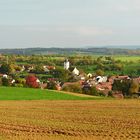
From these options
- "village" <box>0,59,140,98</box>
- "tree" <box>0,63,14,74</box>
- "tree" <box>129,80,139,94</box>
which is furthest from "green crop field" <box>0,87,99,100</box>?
"tree" <box>0,63,14,74</box>

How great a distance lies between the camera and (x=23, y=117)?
82.6ft

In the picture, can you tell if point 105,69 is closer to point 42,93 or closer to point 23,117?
point 42,93

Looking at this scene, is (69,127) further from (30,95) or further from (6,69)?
(6,69)

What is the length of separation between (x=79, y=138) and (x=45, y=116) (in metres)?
8.79

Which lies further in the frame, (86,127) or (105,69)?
(105,69)

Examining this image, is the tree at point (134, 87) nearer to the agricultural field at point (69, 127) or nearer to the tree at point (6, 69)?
the agricultural field at point (69, 127)

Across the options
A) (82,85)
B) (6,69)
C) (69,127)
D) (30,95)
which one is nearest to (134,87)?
(82,85)

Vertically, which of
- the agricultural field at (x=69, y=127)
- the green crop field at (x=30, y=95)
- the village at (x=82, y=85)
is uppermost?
the agricultural field at (x=69, y=127)

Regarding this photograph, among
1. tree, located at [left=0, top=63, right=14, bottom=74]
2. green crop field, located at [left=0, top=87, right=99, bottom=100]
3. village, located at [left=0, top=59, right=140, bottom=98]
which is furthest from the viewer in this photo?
tree, located at [left=0, top=63, right=14, bottom=74]

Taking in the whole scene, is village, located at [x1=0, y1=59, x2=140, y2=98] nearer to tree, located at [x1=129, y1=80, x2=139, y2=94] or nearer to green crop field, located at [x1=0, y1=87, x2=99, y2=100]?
tree, located at [x1=129, y1=80, x2=139, y2=94]

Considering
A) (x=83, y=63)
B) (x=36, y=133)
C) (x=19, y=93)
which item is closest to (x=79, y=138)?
(x=36, y=133)

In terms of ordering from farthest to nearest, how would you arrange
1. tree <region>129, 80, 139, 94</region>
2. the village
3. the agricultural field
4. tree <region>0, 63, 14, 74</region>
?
tree <region>0, 63, 14, 74</region> → tree <region>129, 80, 139, 94</region> → the village → the agricultural field

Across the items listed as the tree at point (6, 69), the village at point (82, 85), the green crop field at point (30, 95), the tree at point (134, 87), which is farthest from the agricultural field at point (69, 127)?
the tree at point (6, 69)

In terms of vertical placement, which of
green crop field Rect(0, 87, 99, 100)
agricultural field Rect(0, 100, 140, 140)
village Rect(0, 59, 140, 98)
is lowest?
village Rect(0, 59, 140, 98)
